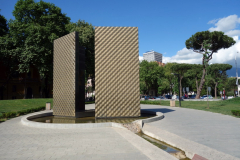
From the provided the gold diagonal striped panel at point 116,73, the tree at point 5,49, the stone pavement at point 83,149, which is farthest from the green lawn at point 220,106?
the tree at point 5,49

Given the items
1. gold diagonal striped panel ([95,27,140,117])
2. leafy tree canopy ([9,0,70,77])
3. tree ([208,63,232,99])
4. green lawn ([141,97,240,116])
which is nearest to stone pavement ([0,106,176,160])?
gold diagonal striped panel ([95,27,140,117])

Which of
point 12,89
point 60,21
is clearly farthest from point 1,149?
point 12,89

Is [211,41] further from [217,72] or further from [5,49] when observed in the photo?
[5,49]

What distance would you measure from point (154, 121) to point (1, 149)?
820 cm

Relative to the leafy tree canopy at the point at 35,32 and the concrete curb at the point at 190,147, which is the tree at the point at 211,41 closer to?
the leafy tree canopy at the point at 35,32

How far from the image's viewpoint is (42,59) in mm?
27781

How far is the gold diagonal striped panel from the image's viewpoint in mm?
12773

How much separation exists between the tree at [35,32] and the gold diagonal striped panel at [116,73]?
672 inches

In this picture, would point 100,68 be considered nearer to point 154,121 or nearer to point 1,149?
point 154,121

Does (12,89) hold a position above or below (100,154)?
above

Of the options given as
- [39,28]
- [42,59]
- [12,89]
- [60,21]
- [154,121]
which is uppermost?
[60,21]

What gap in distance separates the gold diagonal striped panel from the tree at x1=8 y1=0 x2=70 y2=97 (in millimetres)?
17066

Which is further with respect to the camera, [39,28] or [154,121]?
[39,28]

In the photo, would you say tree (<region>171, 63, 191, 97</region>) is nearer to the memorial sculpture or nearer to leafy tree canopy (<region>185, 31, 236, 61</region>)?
leafy tree canopy (<region>185, 31, 236, 61</region>)
